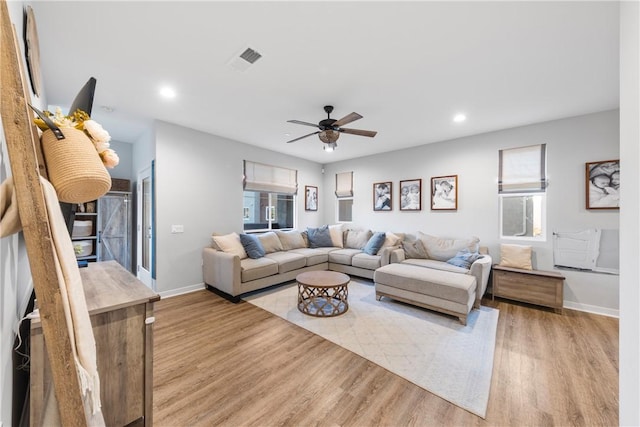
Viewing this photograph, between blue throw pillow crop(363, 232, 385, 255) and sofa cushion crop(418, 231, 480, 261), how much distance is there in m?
0.71

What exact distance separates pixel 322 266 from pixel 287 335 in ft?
7.78

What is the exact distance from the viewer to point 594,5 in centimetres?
161

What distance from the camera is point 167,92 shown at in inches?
110

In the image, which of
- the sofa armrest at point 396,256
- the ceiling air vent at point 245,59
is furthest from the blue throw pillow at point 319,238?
the ceiling air vent at point 245,59

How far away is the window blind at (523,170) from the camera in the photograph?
367cm

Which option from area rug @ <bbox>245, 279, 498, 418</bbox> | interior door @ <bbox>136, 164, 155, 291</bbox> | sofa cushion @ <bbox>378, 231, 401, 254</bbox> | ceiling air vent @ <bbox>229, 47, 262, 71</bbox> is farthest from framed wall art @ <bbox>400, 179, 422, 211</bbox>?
interior door @ <bbox>136, 164, 155, 291</bbox>

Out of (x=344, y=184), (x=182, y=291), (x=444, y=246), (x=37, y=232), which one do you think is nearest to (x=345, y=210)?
(x=344, y=184)

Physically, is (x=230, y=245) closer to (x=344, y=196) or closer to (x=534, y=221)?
(x=344, y=196)

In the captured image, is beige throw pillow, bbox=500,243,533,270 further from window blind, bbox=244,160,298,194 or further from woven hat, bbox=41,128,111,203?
woven hat, bbox=41,128,111,203

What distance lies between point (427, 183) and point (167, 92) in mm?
4492

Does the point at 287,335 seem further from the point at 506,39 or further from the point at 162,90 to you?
the point at 506,39

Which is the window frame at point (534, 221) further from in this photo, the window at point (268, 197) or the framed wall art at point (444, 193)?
the window at point (268, 197)

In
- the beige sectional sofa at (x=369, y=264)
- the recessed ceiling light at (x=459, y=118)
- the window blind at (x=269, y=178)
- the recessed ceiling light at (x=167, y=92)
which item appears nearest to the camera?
the recessed ceiling light at (x=167, y=92)
